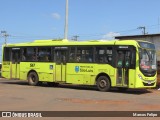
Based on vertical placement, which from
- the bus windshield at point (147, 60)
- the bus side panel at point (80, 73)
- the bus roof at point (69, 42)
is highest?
the bus roof at point (69, 42)

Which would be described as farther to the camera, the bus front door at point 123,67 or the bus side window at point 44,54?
the bus side window at point 44,54

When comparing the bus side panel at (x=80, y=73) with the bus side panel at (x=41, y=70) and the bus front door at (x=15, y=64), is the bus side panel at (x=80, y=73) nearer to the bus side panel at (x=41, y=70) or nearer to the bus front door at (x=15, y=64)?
the bus side panel at (x=41, y=70)

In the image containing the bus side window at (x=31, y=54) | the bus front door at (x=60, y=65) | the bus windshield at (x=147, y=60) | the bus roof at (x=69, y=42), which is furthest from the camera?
the bus side window at (x=31, y=54)

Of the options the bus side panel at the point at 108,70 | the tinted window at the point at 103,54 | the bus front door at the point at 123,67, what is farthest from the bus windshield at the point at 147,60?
the tinted window at the point at 103,54

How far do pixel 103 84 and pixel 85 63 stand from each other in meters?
1.72

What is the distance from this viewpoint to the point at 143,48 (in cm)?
2286

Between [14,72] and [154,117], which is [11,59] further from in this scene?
[154,117]

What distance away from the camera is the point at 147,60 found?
2295 centimetres

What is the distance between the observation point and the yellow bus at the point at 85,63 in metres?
22.6

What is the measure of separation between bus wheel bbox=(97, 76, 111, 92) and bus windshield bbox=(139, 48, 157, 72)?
222cm

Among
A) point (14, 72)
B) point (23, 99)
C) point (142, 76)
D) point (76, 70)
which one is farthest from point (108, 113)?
point (14, 72)

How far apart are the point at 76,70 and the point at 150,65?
450cm

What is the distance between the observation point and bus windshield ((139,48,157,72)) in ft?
74.2


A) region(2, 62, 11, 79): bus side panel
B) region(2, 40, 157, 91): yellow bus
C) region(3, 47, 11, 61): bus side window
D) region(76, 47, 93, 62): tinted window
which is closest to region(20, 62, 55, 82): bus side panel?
region(2, 40, 157, 91): yellow bus
